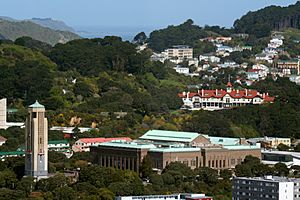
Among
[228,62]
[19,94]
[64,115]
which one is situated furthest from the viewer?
[228,62]

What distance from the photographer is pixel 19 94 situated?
57.7m

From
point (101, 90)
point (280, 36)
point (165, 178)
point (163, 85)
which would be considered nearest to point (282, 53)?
point (280, 36)

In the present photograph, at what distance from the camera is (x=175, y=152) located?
43.9m

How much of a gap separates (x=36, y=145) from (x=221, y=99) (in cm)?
2328

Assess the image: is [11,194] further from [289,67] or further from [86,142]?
[289,67]

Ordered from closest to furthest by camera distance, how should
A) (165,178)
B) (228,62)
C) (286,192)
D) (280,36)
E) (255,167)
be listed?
(286,192) → (165,178) → (255,167) → (228,62) → (280,36)

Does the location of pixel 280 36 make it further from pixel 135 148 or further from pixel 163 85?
pixel 135 148

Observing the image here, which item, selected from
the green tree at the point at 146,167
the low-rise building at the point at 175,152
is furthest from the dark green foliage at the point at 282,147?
the green tree at the point at 146,167

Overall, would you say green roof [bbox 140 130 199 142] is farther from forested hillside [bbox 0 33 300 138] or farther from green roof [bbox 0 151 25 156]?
green roof [bbox 0 151 25 156]

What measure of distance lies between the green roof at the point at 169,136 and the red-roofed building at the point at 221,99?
42.2 feet

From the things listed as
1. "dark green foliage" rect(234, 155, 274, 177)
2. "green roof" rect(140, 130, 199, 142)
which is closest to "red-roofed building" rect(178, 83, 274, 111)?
"green roof" rect(140, 130, 199, 142)

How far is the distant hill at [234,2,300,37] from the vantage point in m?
96.6

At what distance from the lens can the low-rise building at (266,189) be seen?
3500 cm

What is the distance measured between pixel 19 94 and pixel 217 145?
14.6 m
